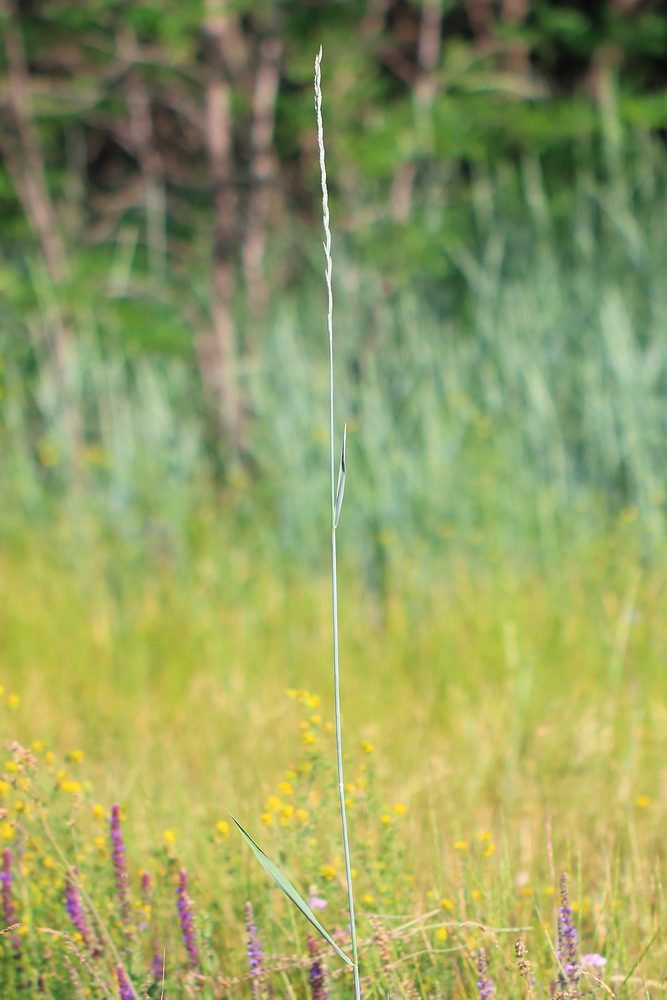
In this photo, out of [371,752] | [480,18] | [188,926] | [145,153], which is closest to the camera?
[188,926]

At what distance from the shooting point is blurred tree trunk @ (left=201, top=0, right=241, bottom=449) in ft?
16.3

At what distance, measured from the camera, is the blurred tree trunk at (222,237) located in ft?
16.3

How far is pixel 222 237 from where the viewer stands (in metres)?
4.96

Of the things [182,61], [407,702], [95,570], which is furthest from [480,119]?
[407,702]

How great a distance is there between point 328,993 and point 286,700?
1422 mm

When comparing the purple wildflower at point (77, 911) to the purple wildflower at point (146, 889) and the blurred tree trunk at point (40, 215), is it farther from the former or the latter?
the blurred tree trunk at point (40, 215)

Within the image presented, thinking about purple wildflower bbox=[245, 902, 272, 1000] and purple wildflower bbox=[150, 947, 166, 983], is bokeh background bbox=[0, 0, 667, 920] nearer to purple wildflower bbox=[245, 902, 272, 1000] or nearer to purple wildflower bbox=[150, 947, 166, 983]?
purple wildflower bbox=[150, 947, 166, 983]

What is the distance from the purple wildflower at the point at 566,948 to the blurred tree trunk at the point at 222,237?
3.86 m

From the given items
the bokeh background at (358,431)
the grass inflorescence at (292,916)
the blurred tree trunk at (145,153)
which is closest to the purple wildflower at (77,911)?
the grass inflorescence at (292,916)

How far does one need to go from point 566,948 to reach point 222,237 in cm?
419

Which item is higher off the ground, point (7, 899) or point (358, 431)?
point (358, 431)

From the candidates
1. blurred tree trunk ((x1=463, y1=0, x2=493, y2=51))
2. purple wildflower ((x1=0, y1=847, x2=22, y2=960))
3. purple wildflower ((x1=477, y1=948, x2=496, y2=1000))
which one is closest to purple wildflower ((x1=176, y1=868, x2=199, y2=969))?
purple wildflower ((x1=0, y1=847, x2=22, y2=960))

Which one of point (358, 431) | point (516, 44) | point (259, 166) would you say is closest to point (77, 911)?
point (358, 431)

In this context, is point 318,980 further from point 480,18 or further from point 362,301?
point 480,18
